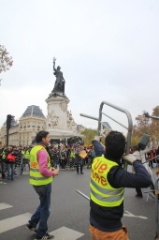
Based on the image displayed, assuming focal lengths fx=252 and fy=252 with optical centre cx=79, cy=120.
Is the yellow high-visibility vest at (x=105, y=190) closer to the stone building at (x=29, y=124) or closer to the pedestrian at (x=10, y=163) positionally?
the pedestrian at (x=10, y=163)

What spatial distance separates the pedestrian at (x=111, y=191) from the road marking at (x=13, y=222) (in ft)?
10.1

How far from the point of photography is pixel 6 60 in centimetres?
2017

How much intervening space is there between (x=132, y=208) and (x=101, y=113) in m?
4.19

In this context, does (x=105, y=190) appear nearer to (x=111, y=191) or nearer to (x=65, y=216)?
(x=111, y=191)

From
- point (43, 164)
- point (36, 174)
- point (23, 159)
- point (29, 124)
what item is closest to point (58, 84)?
point (23, 159)

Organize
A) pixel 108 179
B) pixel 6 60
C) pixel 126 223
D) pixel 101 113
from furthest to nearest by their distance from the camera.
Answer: pixel 6 60, pixel 126 223, pixel 101 113, pixel 108 179

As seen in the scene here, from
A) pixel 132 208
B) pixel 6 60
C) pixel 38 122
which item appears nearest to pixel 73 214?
pixel 132 208

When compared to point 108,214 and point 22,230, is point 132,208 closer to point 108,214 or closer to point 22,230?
point 22,230

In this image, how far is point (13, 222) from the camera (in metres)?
5.34

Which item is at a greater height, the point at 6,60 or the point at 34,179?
the point at 6,60

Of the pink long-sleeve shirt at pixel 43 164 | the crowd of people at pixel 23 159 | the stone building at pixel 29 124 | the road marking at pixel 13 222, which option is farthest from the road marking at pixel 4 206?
the stone building at pixel 29 124

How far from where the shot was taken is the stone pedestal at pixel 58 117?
36.3 metres

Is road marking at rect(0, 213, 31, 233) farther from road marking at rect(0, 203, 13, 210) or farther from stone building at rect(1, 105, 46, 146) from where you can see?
stone building at rect(1, 105, 46, 146)

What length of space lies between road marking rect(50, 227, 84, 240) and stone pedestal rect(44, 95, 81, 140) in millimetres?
30933
